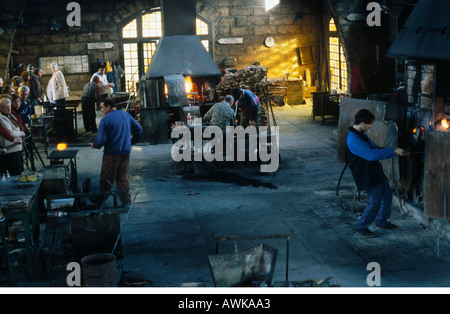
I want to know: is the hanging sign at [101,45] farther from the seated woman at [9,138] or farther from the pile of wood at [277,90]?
the seated woman at [9,138]

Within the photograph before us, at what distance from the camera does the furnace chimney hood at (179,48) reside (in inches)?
622

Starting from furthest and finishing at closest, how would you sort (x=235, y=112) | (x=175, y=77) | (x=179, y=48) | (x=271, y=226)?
(x=179, y=48)
(x=175, y=77)
(x=235, y=112)
(x=271, y=226)

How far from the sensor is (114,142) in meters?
9.09

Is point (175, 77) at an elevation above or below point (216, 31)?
below

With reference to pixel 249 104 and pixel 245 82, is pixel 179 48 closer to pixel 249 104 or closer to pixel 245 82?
pixel 245 82

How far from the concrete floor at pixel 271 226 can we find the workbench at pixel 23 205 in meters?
0.43

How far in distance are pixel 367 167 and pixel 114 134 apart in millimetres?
4011

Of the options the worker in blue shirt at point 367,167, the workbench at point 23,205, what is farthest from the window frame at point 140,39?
the worker in blue shirt at point 367,167

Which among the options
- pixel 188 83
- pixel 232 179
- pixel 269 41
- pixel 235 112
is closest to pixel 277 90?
pixel 269 41

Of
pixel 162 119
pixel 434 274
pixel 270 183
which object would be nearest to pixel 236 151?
pixel 270 183

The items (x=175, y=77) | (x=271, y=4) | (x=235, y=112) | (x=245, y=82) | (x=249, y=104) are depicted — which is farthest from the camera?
(x=271, y=4)

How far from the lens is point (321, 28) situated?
22672 mm

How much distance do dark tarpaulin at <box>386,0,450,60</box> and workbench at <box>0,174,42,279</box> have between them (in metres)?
5.57

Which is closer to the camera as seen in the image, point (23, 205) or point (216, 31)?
point (23, 205)
